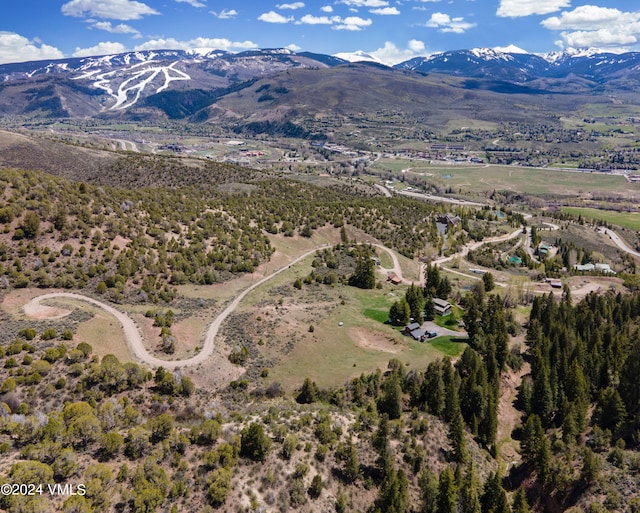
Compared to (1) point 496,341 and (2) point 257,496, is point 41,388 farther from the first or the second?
(1) point 496,341

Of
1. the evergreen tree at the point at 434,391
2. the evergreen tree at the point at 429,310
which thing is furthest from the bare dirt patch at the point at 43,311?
the evergreen tree at the point at 429,310

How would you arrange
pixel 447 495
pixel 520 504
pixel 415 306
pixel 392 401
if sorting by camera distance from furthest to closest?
1. pixel 415 306
2. pixel 392 401
3. pixel 520 504
4. pixel 447 495

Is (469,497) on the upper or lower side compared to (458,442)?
lower

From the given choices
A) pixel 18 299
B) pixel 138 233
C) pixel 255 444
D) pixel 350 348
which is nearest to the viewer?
pixel 255 444

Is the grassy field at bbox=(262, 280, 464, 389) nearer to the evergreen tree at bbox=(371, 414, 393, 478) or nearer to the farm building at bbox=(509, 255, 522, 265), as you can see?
the evergreen tree at bbox=(371, 414, 393, 478)

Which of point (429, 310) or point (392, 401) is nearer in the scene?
point (392, 401)

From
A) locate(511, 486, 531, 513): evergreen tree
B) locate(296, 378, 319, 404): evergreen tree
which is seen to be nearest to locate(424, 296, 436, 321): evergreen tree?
locate(296, 378, 319, 404): evergreen tree

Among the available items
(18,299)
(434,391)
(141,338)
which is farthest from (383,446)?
(18,299)

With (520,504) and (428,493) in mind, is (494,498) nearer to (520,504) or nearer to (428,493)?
(520,504)

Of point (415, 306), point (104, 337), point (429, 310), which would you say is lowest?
point (429, 310)
